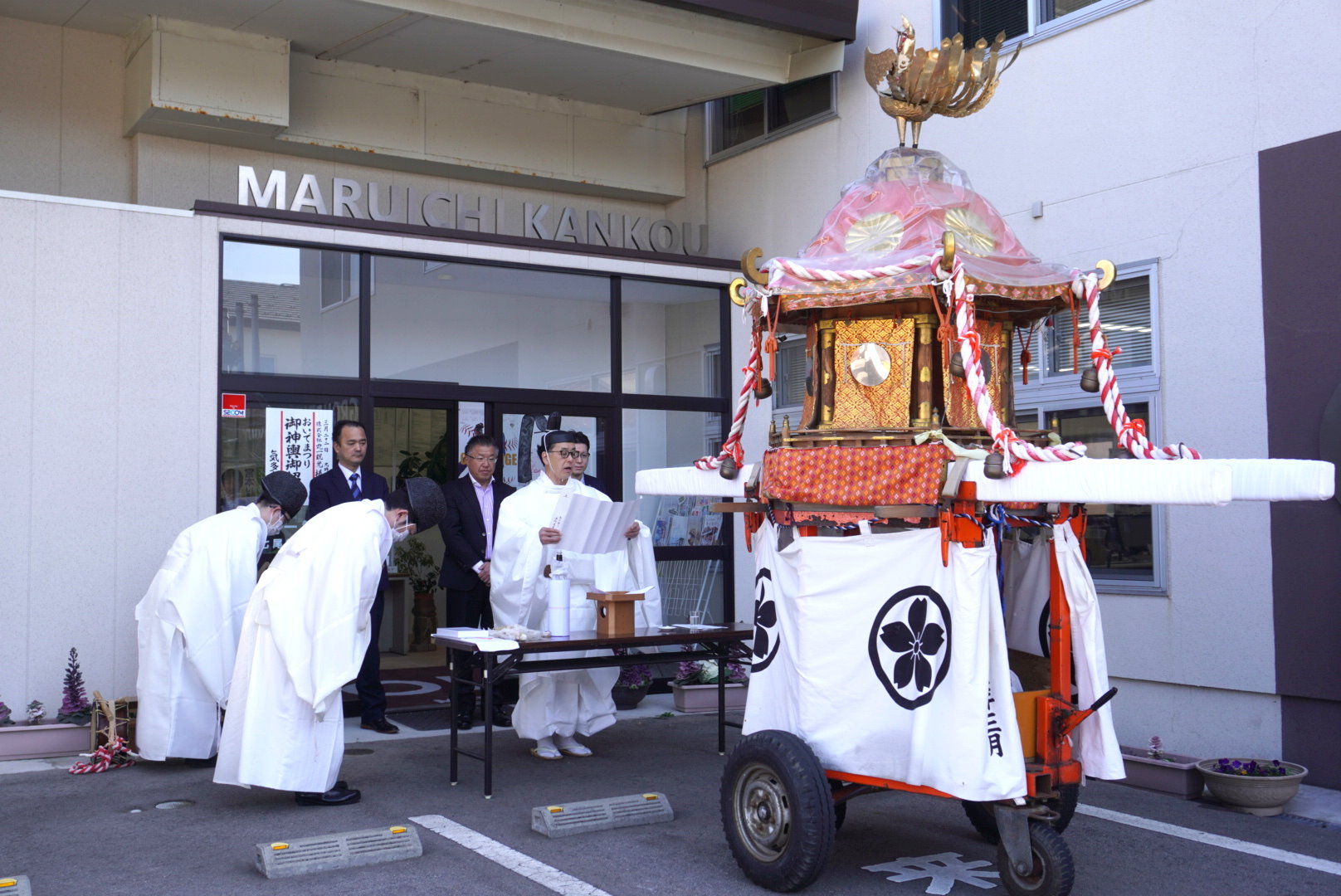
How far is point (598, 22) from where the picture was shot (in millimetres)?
9438

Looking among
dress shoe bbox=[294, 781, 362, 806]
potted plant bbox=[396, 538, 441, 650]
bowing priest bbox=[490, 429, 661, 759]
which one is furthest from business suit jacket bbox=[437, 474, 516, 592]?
potted plant bbox=[396, 538, 441, 650]

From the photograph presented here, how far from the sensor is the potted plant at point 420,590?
1291cm

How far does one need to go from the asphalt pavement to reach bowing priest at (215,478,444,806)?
27 cm

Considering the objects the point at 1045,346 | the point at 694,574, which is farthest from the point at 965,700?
the point at 694,574

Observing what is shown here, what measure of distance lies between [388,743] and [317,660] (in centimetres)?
221

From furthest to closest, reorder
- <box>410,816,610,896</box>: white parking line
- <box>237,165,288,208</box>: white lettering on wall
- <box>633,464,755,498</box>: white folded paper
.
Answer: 1. <box>237,165,288,208</box>: white lettering on wall
2. <box>633,464,755,498</box>: white folded paper
3. <box>410,816,610,896</box>: white parking line

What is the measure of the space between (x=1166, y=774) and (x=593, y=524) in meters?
3.30

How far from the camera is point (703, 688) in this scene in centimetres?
916

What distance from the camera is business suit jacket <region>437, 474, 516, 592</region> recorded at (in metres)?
8.52

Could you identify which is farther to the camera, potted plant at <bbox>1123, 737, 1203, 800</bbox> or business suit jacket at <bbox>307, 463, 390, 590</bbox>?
business suit jacket at <bbox>307, 463, 390, 590</bbox>

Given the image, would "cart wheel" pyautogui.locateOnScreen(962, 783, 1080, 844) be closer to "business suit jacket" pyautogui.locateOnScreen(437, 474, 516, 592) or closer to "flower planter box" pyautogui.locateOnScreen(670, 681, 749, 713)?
"flower planter box" pyautogui.locateOnScreen(670, 681, 749, 713)

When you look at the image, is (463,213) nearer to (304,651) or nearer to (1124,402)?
(304,651)

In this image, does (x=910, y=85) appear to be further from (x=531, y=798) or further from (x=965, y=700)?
(x=531, y=798)

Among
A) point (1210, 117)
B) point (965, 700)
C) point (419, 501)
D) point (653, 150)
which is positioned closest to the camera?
point (965, 700)
